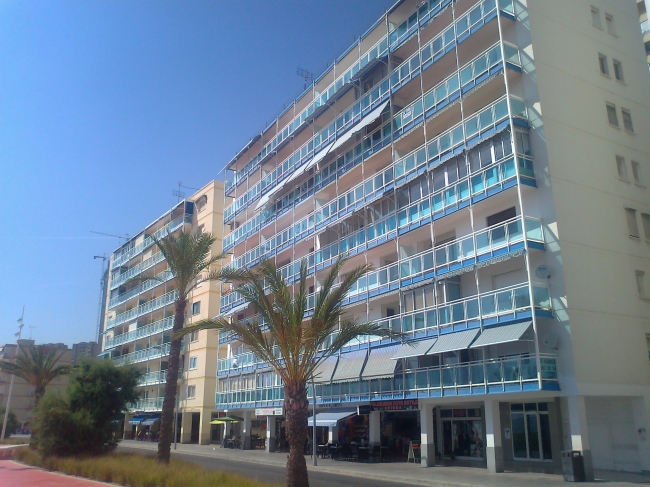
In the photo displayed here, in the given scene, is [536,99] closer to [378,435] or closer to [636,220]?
[636,220]

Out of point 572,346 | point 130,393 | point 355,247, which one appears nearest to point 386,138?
point 355,247

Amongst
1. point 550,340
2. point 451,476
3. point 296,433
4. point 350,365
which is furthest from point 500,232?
point 296,433

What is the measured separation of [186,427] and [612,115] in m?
46.4

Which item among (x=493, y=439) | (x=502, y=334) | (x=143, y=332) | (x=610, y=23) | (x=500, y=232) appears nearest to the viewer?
(x=502, y=334)

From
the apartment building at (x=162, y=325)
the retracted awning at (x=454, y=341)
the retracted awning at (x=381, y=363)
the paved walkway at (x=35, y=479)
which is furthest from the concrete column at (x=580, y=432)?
the apartment building at (x=162, y=325)

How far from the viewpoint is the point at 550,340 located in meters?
22.3

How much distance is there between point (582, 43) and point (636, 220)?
901cm

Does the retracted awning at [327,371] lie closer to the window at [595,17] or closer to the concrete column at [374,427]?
the concrete column at [374,427]

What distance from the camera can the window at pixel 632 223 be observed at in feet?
86.1

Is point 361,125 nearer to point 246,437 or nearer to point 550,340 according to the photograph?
point 550,340

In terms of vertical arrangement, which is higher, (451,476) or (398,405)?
(398,405)

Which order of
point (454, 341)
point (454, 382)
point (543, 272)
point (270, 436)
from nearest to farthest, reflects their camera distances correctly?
point (543, 272), point (454, 341), point (454, 382), point (270, 436)

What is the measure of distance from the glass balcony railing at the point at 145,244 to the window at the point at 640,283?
1622 inches

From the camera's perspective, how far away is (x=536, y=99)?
985 inches
